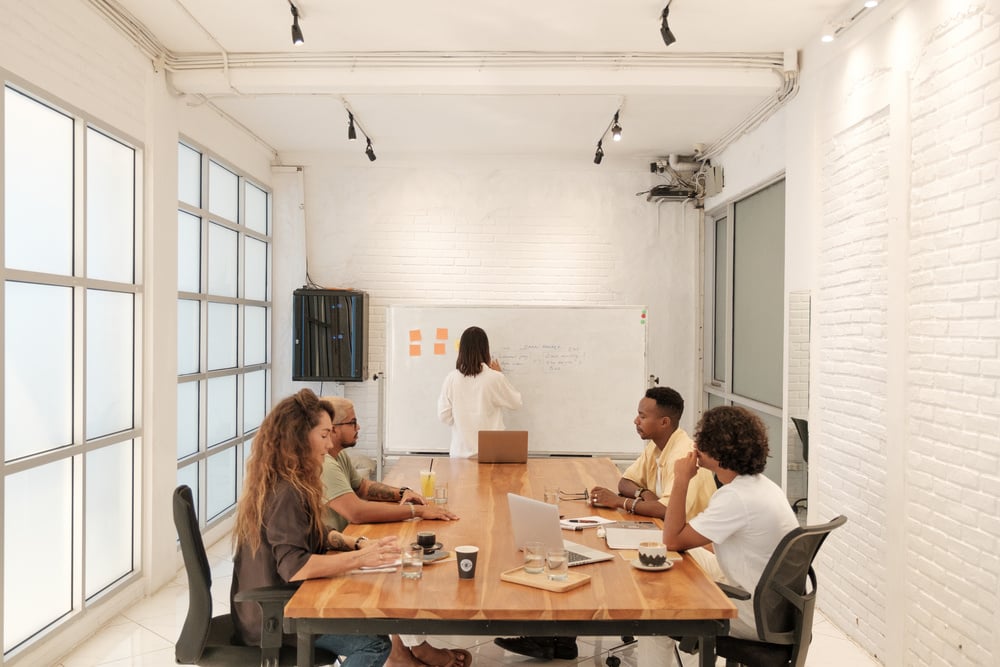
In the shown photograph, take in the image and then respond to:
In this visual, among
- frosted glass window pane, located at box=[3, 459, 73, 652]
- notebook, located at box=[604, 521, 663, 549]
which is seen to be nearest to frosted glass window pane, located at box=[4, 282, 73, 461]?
frosted glass window pane, located at box=[3, 459, 73, 652]

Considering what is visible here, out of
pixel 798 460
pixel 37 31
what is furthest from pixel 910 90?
pixel 37 31

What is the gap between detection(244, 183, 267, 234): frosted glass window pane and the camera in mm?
6676

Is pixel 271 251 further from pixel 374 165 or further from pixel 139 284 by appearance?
pixel 139 284

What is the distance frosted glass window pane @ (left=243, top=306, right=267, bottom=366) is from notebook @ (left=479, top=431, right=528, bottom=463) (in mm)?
2755

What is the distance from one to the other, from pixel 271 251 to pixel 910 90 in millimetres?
5303

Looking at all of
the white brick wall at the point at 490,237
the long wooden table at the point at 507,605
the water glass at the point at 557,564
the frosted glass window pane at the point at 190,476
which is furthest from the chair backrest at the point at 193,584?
the white brick wall at the point at 490,237

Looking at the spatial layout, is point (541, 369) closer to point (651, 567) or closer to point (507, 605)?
point (651, 567)

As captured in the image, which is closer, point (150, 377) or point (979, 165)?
point (979, 165)

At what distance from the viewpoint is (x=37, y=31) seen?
11.4 feet

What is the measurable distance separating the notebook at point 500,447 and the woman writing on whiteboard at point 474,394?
633mm

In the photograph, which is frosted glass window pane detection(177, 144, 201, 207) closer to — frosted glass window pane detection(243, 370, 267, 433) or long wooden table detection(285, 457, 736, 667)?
frosted glass window pane detection(243, 370, 267, 433)

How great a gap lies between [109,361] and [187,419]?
4.01 feet

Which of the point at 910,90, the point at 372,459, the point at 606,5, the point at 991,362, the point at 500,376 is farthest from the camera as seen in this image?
the point at 372,459

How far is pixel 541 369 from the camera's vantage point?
6391 mm
